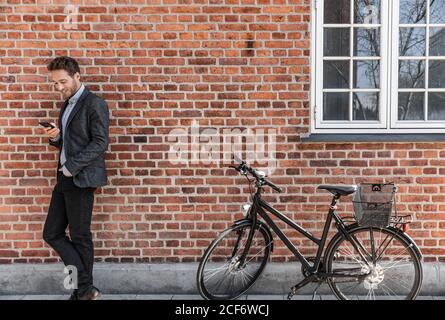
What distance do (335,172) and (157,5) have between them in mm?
2253

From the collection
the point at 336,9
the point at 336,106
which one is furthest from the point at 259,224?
the point at 336,9

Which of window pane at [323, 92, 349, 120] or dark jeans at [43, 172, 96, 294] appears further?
window pane at [323, 92, 349, 120]

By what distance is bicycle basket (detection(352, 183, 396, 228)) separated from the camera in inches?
175

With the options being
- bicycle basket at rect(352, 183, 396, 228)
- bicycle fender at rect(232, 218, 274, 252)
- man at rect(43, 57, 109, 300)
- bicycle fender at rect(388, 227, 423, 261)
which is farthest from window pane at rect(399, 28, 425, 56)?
man at rect(43, 57, 109, 300)

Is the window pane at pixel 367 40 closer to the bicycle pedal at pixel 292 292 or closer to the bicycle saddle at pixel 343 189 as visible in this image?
the bicycle saddle at pixel 343 189

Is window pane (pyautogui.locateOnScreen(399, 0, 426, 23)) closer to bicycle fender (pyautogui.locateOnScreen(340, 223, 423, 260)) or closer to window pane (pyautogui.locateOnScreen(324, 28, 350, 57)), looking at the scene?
window pane (pyautogui.locateOnScreen(324, 28, 350, 57))

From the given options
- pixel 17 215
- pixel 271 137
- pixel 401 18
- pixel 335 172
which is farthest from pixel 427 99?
pixel 17 215

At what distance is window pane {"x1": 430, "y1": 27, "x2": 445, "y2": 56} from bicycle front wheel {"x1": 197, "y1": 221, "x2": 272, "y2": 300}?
2.35 m

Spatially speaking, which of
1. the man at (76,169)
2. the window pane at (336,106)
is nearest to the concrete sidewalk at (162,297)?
the man at (76,169)

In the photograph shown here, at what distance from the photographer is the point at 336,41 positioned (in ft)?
16.8

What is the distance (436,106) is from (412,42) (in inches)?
25.6

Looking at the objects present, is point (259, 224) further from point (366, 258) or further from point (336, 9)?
point (336, 9)

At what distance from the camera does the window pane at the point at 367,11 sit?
5105mm

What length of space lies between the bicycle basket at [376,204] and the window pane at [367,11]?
165 cm
